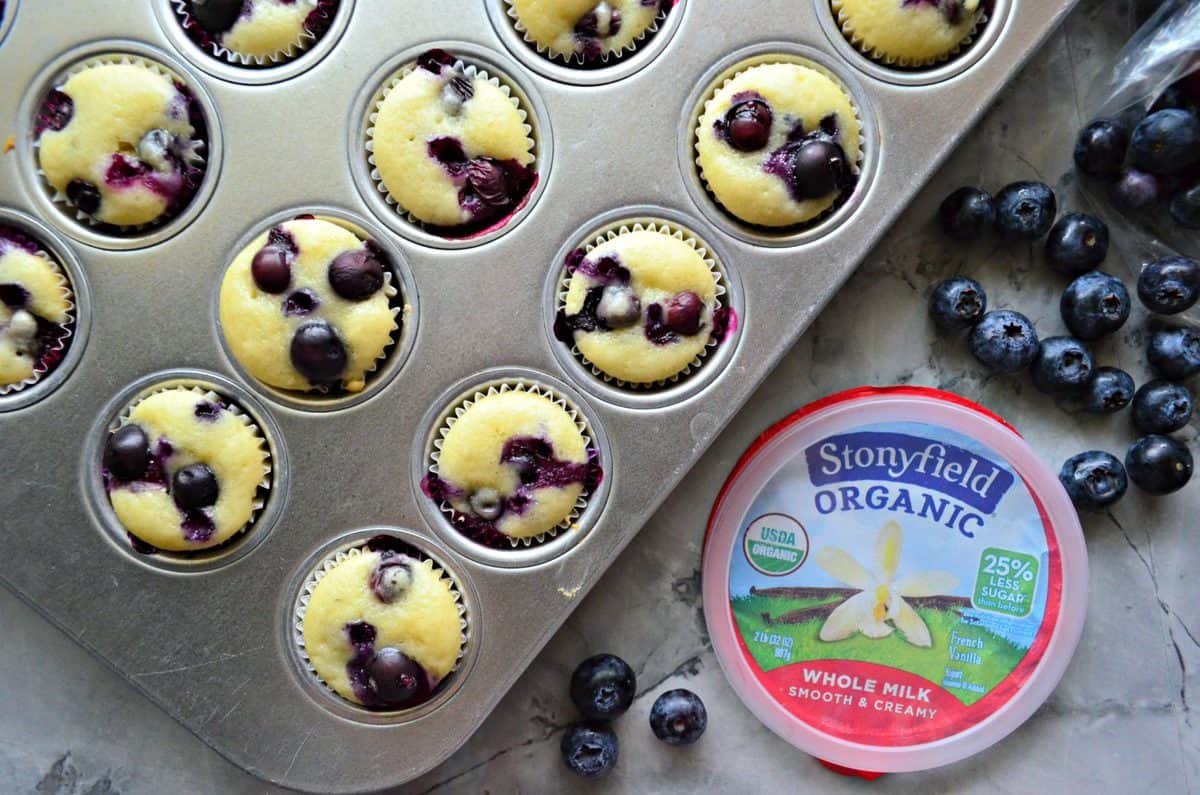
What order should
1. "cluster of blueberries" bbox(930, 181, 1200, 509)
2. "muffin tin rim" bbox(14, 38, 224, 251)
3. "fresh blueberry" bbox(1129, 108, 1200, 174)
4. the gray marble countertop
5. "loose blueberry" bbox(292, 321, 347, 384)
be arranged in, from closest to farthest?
1. "loose blueberry" bbox(292, 321, 347, 384)
2. "muffin tin rim" bbox(14, 38, 224, 251)
3. "fresh blueberry" bbox(1129, 108, 1200, 174)
4. "cluster of blueberries" bbox(930, 181, 1200, 509)
5. the gray marble countertop

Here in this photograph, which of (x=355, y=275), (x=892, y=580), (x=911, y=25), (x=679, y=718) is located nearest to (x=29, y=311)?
(x=355, y=275)

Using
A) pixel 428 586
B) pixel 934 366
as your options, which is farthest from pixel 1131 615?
pixel 428 586

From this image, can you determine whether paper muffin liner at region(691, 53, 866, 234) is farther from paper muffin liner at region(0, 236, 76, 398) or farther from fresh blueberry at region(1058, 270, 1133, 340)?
paper muffin liner at region(0, 236, 76, 398)

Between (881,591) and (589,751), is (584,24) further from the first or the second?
(589,751)

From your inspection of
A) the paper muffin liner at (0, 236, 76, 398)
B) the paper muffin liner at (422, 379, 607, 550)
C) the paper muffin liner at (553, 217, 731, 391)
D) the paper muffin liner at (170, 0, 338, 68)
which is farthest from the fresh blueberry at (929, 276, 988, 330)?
the paper muffin liner at (0, 236, 76, 398)

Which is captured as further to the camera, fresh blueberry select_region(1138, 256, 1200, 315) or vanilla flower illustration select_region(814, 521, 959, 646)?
vanilla flower illustration select_region(814, 521, 959, 646)

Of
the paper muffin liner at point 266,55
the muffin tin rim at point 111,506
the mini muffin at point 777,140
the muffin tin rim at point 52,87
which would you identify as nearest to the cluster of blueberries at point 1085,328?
the mini muffin at point 777,140

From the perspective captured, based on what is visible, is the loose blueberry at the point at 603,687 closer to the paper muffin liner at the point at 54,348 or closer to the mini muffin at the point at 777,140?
the mini muffin at the point at 777,140
